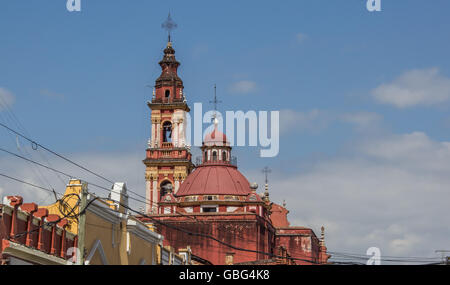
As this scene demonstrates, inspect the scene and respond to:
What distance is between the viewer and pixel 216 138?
76.5 m

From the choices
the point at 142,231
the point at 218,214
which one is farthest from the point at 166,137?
the point at 142,231

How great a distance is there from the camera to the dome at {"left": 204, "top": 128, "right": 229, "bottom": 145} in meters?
76.0

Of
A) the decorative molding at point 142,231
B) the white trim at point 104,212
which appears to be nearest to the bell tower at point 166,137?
the decorative molding at point 142,231

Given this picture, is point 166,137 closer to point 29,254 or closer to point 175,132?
point 175,132

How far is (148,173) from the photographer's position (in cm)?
8794

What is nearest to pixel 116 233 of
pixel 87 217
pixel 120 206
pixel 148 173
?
pixel 120 206

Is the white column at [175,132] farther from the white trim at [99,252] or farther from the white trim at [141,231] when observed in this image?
the white trim at [99,252]

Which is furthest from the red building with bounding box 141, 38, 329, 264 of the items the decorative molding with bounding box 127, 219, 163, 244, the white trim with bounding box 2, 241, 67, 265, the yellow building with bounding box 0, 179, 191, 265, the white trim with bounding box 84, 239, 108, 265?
the white trim with bounding box 2, 241, 67, 265

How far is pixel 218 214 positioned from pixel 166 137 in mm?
23111

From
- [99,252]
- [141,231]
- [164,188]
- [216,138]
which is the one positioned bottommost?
[99,252]

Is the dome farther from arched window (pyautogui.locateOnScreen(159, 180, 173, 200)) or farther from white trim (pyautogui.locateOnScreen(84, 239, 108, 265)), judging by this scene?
white trim (pyautogui.locateOnScreen(84, 239, 108, 265))

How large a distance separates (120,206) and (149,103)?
2098 inches
